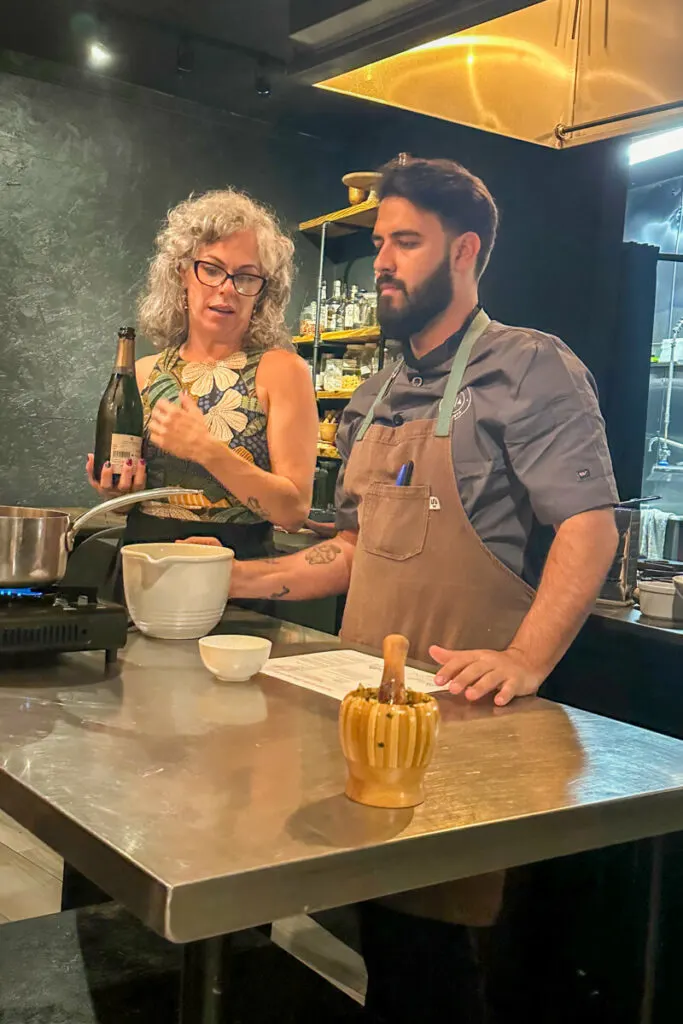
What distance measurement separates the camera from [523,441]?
1615 mm

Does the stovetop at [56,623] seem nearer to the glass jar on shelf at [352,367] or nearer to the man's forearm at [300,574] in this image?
the man's forearm at [300,574]

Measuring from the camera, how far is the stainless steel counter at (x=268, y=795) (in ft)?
2.37

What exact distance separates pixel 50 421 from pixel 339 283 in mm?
973

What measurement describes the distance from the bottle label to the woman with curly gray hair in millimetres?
24

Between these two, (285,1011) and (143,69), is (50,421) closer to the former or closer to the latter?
(143,69)

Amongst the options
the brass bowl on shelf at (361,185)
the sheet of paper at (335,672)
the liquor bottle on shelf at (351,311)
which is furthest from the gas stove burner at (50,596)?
the brass bowl on shelf at (361,185)

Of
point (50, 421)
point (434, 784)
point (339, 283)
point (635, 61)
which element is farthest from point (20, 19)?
point (434, 784)

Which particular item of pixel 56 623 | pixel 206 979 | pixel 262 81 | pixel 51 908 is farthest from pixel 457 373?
pixel 51 908

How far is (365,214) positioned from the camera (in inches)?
84.8

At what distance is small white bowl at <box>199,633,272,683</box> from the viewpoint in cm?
127

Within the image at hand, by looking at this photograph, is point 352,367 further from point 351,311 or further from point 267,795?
point 267,795

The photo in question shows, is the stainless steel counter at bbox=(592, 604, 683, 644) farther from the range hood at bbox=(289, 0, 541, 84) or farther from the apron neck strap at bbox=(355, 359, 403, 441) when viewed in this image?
the range hood at bbox=(289, 0, 541, 84)

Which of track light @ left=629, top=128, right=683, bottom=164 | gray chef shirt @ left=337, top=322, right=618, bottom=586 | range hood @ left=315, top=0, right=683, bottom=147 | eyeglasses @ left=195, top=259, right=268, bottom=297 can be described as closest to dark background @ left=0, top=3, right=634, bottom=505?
eyeglasses @ left=195, top=259, right=268, bottom=297

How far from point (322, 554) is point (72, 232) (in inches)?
54.6
